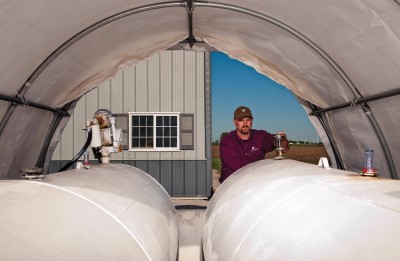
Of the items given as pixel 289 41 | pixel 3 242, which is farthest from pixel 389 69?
pixel 3 242

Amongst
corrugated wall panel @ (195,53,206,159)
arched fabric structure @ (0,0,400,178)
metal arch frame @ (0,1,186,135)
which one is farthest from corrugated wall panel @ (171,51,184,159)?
metal arch frame @ (0,1,186,135)

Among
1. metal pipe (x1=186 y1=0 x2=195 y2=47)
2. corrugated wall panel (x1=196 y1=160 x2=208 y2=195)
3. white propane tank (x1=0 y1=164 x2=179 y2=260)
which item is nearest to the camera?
white propane tank (x1=0 y1=164 x2=179 y2=260)

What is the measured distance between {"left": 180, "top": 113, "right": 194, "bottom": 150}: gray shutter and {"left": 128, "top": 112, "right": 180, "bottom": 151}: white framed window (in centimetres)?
17

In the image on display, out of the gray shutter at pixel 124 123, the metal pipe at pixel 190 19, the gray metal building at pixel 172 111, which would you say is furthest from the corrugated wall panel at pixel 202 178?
the metal pipe at pixel 190 19

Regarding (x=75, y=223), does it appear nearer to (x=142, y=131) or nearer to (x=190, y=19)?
(x=190, y=19)

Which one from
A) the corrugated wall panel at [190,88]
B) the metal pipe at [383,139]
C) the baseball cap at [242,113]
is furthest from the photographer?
the corrugated wall panel at [190,88]

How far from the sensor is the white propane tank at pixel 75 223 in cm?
181

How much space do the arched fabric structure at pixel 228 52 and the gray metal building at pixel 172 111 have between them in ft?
24.3

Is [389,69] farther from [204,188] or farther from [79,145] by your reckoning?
[79,145]

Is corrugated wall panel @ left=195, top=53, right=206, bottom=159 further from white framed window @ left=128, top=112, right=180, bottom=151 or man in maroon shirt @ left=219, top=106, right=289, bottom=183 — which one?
man in maroon shirt @ left=219, top=106, right=289, bottom=183

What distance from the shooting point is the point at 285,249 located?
196 cm

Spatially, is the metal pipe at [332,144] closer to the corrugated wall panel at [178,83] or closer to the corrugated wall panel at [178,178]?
the corrugated wall panel at [178,83]

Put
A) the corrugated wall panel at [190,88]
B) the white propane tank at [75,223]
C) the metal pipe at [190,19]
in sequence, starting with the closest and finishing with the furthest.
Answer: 1. the white propane tank at [75,223]
2. the metal pipe at [190,19]
3. the corrugated wall panel at [190,88]

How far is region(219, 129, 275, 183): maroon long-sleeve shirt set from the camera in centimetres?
562
